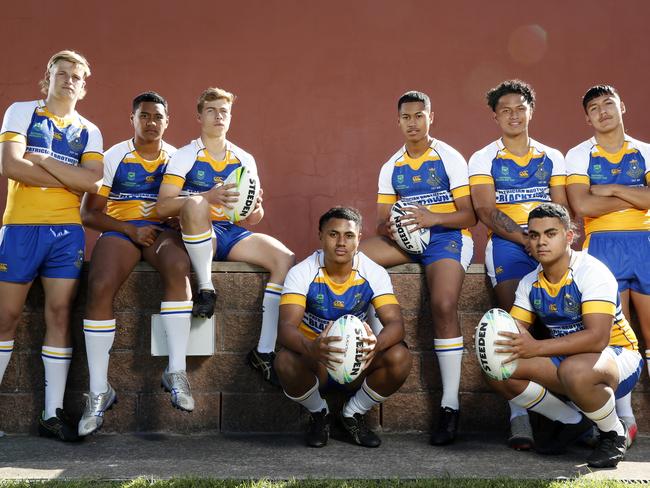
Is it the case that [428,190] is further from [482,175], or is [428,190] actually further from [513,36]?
[513,36]

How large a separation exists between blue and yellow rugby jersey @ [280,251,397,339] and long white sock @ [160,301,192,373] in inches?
21.1

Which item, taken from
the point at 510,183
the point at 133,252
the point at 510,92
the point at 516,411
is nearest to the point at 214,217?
the point at 133,252

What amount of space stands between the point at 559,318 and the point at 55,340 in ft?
8.26

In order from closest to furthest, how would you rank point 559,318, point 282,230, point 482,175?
point 559,318
point 482,175
point 282,230

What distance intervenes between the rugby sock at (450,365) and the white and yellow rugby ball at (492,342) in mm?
467

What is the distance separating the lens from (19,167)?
3871 mm

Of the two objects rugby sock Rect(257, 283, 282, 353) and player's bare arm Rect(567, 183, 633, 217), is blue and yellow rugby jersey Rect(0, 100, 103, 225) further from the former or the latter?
player's bare arm Rect(567, 183, 633, 217)

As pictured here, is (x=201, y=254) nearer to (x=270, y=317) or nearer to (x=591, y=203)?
(x=270, y=317)

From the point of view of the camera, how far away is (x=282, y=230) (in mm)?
5570

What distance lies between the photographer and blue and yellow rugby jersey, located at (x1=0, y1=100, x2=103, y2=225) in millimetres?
3947

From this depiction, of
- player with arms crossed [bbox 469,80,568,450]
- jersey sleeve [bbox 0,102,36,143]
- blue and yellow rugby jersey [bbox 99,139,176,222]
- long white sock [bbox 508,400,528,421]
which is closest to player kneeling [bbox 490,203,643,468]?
long white sock [bbox 508,400,528,421]

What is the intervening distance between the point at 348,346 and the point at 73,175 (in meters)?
1.69

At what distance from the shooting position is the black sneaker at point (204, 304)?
13.0ft

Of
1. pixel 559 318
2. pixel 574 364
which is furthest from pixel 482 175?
pixel 574 364
